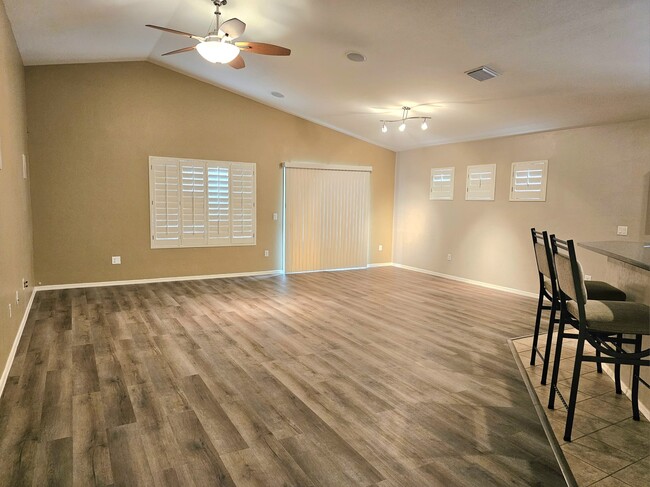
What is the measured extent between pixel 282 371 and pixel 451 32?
339 centimetres

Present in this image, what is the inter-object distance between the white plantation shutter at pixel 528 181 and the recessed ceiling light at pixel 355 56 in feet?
10.8

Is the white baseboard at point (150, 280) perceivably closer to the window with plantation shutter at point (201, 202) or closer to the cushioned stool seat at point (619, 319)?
the window with plantation shutter at point (201, 202)

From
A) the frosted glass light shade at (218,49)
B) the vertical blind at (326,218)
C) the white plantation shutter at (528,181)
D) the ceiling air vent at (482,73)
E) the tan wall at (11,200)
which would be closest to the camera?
the tan wall at (11,200)

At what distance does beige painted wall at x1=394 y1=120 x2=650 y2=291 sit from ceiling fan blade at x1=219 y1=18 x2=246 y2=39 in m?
4.82

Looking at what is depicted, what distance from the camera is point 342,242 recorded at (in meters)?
8.55

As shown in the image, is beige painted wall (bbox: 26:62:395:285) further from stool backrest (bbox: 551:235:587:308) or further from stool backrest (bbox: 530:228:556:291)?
stool backrest (bbox: 551:235:587:308)

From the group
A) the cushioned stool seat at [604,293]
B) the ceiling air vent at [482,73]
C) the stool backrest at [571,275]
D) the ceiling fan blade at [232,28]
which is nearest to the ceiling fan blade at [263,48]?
the ceiling fan blade at [232,28]

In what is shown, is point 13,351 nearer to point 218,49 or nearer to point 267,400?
point 267,400

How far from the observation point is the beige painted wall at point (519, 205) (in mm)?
5176

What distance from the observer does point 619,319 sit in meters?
2.27

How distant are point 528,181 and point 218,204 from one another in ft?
17.0

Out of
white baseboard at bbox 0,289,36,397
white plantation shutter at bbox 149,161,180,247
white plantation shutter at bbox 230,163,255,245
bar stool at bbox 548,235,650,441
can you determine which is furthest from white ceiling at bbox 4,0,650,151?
white baseboard at bbox 0,289,36,397

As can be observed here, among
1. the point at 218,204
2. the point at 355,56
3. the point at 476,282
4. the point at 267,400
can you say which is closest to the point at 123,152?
the point at 218,204

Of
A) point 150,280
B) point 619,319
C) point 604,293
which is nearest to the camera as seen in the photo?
point 619,319
